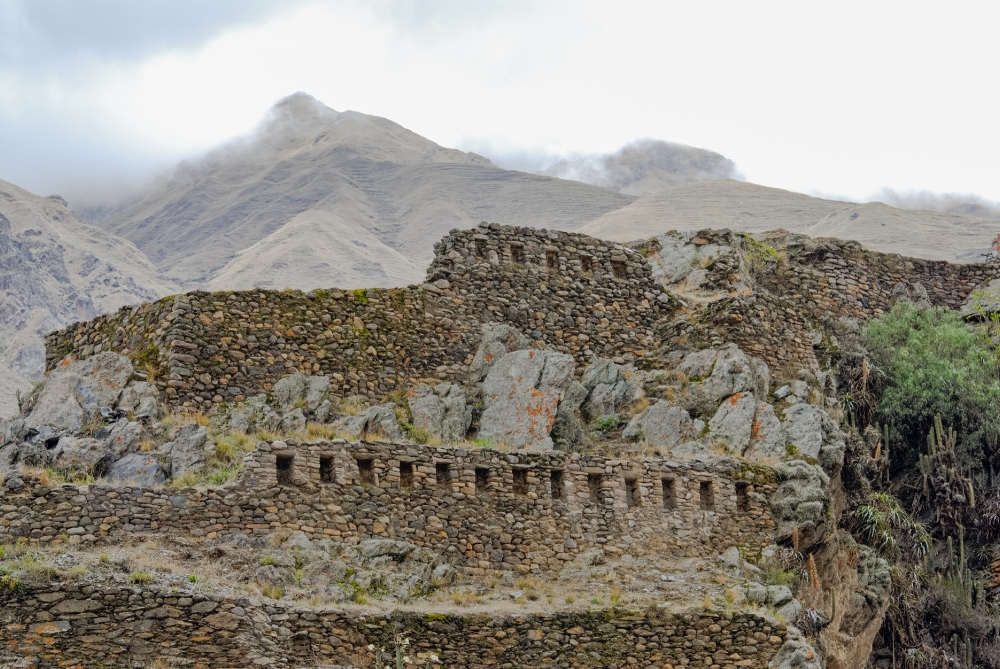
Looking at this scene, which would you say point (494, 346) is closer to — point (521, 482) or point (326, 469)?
point (521, 482)

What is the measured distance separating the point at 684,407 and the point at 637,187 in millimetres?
62671

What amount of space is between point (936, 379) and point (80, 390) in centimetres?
2141

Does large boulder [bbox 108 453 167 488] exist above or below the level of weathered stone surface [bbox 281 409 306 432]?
below

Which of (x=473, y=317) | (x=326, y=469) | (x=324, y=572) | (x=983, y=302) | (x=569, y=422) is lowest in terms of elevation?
(x=324, y=572)

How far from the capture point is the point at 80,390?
2688 cm

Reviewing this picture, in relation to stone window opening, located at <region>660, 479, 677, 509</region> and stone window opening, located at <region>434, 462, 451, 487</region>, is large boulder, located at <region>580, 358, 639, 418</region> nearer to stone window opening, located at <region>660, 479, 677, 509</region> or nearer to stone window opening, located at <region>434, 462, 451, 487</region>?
stone window opening, located at <region>660, 479, 677, 509</region>

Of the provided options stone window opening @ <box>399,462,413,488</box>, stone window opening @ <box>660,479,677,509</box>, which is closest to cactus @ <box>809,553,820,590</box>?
stone window opening @ <box>660,479,677,509</box>

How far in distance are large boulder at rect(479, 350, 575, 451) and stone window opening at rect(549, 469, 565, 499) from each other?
1.61m

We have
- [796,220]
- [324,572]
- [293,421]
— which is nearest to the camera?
[324,572]

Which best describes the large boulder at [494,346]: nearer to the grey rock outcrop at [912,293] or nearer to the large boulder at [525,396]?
the large boulder at [525,396]

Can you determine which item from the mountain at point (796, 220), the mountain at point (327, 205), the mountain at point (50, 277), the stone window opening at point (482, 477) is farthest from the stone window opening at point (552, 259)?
the mountain at point (50, 277)

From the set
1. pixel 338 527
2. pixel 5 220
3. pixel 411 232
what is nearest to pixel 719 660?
pixel 338 527

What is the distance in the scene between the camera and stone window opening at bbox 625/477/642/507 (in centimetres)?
2633

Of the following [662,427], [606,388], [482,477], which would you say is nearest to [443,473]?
[482,477]
